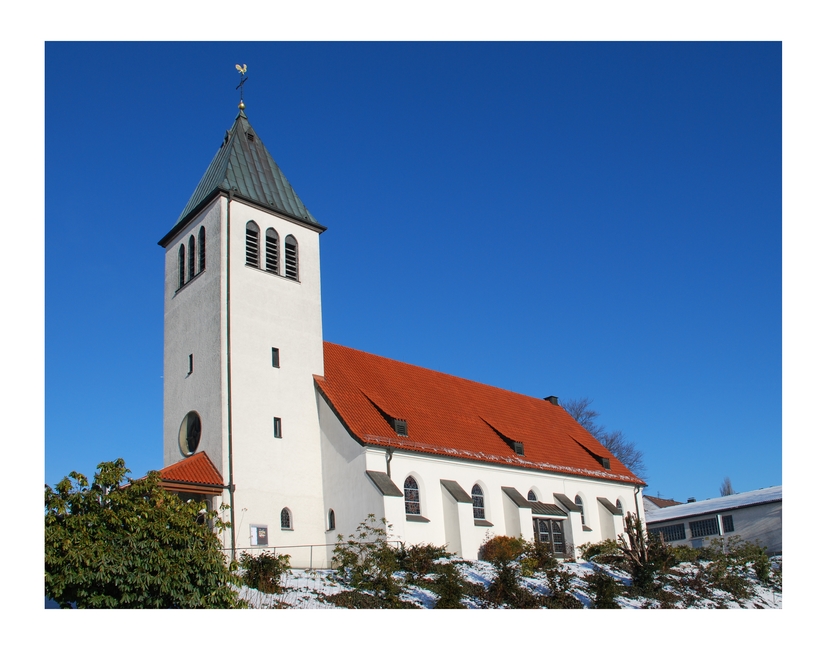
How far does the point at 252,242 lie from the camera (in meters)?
28.4

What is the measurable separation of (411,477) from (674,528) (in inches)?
1025

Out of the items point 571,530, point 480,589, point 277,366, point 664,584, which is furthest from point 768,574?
point 277,366

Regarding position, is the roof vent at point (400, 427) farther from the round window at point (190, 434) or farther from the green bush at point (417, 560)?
the round window at point (190, 434)

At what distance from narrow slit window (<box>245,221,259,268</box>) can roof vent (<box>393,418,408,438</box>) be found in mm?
7572

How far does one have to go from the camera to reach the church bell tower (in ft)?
83.7

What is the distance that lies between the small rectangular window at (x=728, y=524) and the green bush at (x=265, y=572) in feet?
106

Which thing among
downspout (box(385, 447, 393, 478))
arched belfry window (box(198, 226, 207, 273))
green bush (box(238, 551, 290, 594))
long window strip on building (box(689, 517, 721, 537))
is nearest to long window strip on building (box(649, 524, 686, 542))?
long window strip on building (box(689, 517, 721, 537))

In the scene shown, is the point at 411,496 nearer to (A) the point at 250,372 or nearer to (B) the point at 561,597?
(A) the point at 250,372

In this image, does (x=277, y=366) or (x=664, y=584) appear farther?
(x=277, y=366)

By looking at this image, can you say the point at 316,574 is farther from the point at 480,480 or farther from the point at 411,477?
the point at 480,480

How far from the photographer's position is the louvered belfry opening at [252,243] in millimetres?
28109

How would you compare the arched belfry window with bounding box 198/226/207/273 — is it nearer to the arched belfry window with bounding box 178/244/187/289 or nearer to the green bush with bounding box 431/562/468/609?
the arched belfry window with bounding box 178/244/187/289

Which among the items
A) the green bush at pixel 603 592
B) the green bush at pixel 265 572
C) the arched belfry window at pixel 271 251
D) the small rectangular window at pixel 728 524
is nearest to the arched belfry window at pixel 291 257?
the arched belfry window at pixel 271 251

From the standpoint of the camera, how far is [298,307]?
29.0 meters
